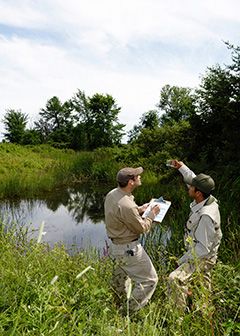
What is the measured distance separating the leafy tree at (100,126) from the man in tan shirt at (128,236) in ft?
113

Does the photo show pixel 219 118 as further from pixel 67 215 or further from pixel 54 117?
pixel 54 117

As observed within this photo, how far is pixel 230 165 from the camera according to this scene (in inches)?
354

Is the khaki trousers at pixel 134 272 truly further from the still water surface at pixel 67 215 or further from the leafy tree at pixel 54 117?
the leafy tree at pixel 54 117

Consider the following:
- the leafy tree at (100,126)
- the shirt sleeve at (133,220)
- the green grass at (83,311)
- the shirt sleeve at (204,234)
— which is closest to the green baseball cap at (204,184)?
the shirt sleeve at (204,234)

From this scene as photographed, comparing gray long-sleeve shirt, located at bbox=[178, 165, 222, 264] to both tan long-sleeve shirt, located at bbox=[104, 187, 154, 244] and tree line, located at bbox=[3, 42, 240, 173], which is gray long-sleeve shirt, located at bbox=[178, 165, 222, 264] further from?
tree line, located at bbox=[3, 42, 240, 173]

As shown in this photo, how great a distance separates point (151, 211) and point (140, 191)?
772cm

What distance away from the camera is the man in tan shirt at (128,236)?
12.8ft

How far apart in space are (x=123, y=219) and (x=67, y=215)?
809cm

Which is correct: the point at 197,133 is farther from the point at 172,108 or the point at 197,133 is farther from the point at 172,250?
the point at 172,108

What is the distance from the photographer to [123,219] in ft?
12.9

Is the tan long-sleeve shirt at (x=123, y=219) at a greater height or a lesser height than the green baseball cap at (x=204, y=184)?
lesser

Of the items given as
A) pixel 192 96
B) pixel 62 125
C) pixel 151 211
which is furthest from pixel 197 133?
pixel 62 125

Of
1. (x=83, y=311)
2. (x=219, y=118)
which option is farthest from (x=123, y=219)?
(x=219, y=118)

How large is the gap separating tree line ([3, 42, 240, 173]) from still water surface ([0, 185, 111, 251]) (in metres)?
3.46
